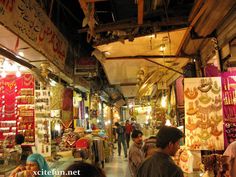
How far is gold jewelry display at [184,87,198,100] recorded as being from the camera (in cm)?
504

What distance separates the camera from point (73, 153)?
25.6 ft

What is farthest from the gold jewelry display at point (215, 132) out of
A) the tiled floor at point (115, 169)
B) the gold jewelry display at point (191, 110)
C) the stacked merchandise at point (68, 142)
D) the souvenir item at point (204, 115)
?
the tiled floor at point (115, 169)

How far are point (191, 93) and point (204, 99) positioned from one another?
9.4 inches

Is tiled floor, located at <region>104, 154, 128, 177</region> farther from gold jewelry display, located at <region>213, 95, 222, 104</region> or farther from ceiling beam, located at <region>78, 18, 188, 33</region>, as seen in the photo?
ceiling beam, located at <region>78, 18, 188, 33</region>

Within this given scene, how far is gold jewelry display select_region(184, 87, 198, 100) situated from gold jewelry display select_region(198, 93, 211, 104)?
0.32 ft

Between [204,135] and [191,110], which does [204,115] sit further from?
[204,135]

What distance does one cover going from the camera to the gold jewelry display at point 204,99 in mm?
4969

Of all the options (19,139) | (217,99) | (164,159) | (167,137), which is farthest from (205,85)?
(19,139)

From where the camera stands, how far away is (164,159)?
3.06m

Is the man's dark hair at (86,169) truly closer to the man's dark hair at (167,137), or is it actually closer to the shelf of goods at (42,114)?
the man's dark hair at (167,137)

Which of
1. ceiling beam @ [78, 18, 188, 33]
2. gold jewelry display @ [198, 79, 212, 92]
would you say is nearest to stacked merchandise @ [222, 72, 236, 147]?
gold jewelry display @ [198, 79, 212, 92]

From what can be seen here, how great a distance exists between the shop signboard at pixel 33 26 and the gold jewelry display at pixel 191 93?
9.51 feet

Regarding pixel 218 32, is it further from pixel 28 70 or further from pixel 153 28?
pixel 28 70

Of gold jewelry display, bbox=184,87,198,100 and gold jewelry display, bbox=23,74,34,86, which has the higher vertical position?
gold jewelry display, bbox=23,74,34,86
